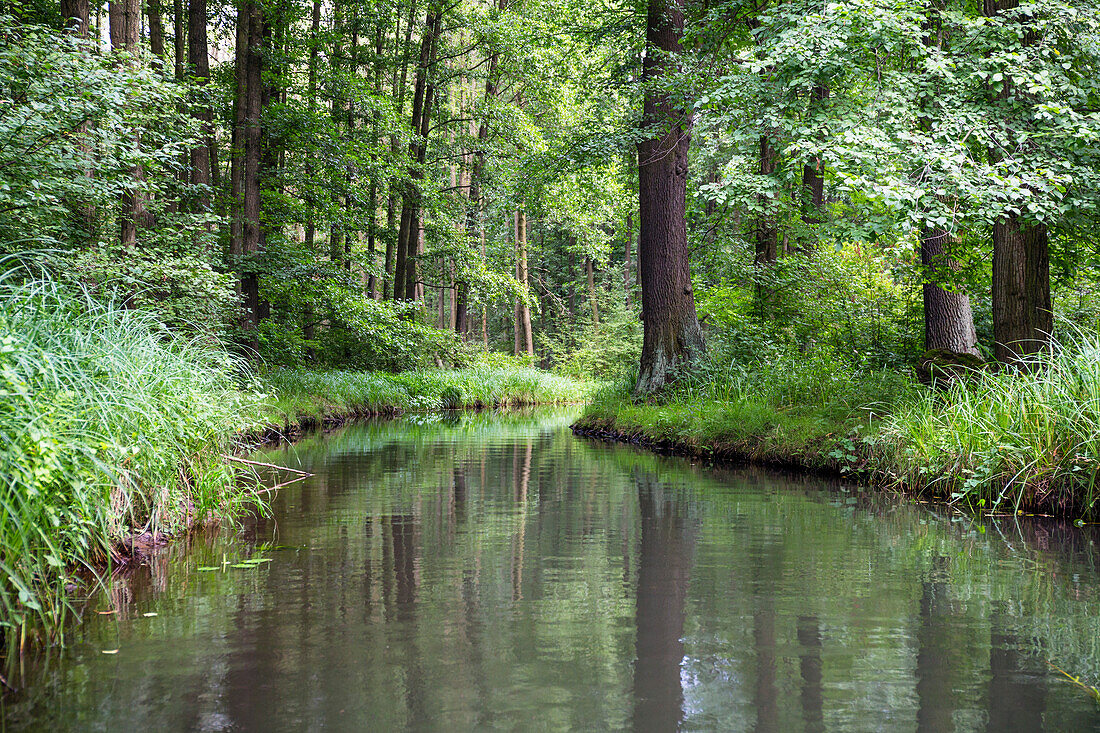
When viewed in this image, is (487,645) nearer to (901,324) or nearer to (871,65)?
(871,65)

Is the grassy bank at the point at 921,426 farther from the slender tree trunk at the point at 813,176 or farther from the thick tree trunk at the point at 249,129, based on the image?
the thick tree trunk at the point at 249,129

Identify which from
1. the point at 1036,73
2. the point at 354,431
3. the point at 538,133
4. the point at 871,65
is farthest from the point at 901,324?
the point at 538,133

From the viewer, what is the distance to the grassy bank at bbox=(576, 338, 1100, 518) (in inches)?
223

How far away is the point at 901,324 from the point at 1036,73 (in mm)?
5629

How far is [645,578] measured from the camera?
4.21 metres

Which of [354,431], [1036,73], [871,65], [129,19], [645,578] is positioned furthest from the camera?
[354,431]

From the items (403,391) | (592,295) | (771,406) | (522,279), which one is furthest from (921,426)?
(592,295)

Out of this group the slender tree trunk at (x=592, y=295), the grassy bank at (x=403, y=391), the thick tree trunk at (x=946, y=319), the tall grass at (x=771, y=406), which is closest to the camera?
the tall grass at (x=771, y=406)

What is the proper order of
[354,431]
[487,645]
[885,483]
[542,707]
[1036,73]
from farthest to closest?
1. [354,431]
2. [885,483]
3. [1036,73]
4. [487,645]
5. [542,707]

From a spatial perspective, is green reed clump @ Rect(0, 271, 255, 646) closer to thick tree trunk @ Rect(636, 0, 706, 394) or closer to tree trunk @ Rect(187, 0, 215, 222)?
thick tree trunk @ Rect(636, 0, 706, 394)

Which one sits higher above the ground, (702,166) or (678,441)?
(702,166)

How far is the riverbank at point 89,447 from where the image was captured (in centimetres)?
303

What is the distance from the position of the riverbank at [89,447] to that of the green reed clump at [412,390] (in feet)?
25.4

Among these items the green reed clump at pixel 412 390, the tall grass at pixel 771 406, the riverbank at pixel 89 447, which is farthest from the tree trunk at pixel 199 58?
the tall grass at pixel 771 406
